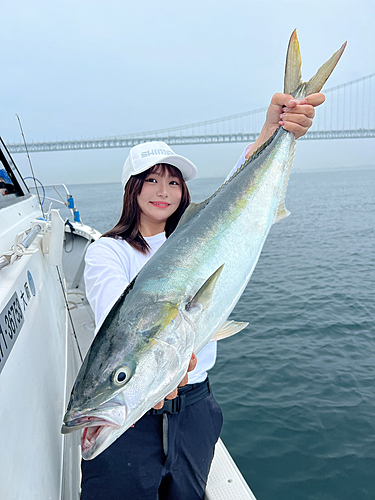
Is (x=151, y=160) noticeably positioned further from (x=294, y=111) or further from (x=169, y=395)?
(x=169, y=395)

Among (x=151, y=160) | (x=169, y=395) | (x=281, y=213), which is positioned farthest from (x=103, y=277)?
(x=281, y=213)

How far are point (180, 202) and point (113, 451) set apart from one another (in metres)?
1.32

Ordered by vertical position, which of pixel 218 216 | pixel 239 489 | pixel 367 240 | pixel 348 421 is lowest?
pixel 367 240

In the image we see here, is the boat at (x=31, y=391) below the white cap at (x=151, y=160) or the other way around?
below

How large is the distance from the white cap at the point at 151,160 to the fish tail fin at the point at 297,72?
809 mm

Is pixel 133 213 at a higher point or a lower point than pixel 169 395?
higher

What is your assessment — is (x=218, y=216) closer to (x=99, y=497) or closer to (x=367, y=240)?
(x=99, y=497)

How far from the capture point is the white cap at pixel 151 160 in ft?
5.75

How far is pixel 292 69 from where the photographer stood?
2018 mm

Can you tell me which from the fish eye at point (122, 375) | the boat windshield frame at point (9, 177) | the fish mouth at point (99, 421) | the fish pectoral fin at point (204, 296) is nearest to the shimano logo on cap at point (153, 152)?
the fish pectoral fin at point (204, 296)

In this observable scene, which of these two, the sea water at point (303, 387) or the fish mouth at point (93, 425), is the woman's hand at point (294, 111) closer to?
the fish mouth at point (93, 425)

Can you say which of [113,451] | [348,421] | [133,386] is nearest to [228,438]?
[348,421]

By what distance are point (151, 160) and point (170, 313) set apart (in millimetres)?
908

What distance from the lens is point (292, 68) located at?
6.61 feet
